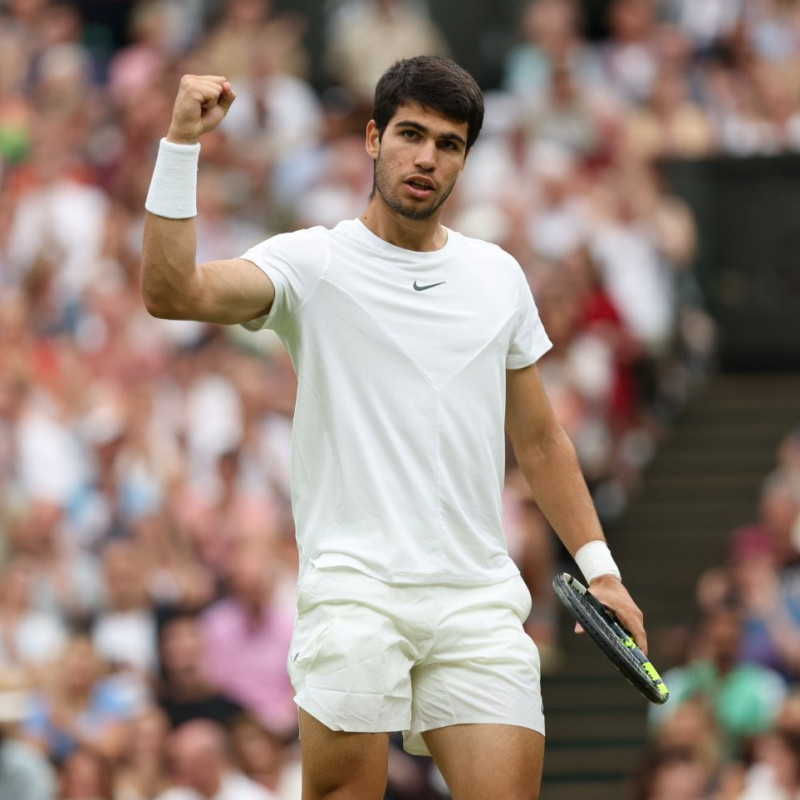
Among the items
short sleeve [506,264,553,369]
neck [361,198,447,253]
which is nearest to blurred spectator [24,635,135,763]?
short sleeve [506,264,553,369]

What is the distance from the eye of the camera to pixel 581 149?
43.6 feet

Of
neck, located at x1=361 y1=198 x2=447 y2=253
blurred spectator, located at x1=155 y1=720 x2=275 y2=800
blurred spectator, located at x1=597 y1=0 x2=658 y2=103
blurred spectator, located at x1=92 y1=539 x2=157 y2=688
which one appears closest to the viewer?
neck, located at x1=361 y1=198 x2=447 y2=253

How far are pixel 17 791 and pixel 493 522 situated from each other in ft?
15.1

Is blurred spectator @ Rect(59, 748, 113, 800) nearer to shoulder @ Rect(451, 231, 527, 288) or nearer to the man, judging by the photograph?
the man

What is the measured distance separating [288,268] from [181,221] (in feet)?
1.24

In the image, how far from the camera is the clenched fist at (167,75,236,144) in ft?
13.9

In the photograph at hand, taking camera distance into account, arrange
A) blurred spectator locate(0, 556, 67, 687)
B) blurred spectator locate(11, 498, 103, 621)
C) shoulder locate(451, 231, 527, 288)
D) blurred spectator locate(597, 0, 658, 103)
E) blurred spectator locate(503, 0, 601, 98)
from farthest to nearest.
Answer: blurred spectator locate(597, 0, 658, 103)
blurred spectator locate(503, 0, 601, 98)
blurred spectator locate(11, 498, 103, 621)
blurred spectator locate(0, 556, 67, 687)
shoulder locate(451, 231, 527, 288)

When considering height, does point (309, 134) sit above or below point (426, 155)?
below

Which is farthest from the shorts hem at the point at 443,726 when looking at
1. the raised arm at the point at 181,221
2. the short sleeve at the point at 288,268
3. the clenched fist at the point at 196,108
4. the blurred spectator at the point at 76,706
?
the blurred spectator at the point at 76,706

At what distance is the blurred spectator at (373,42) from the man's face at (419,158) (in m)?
9.85

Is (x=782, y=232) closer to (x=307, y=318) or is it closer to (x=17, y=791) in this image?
(x=17, y=791)

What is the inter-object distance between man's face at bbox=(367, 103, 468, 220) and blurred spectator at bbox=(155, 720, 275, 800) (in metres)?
4.70

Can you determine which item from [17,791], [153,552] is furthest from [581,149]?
[17,791]

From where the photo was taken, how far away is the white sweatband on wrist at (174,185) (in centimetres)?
422
